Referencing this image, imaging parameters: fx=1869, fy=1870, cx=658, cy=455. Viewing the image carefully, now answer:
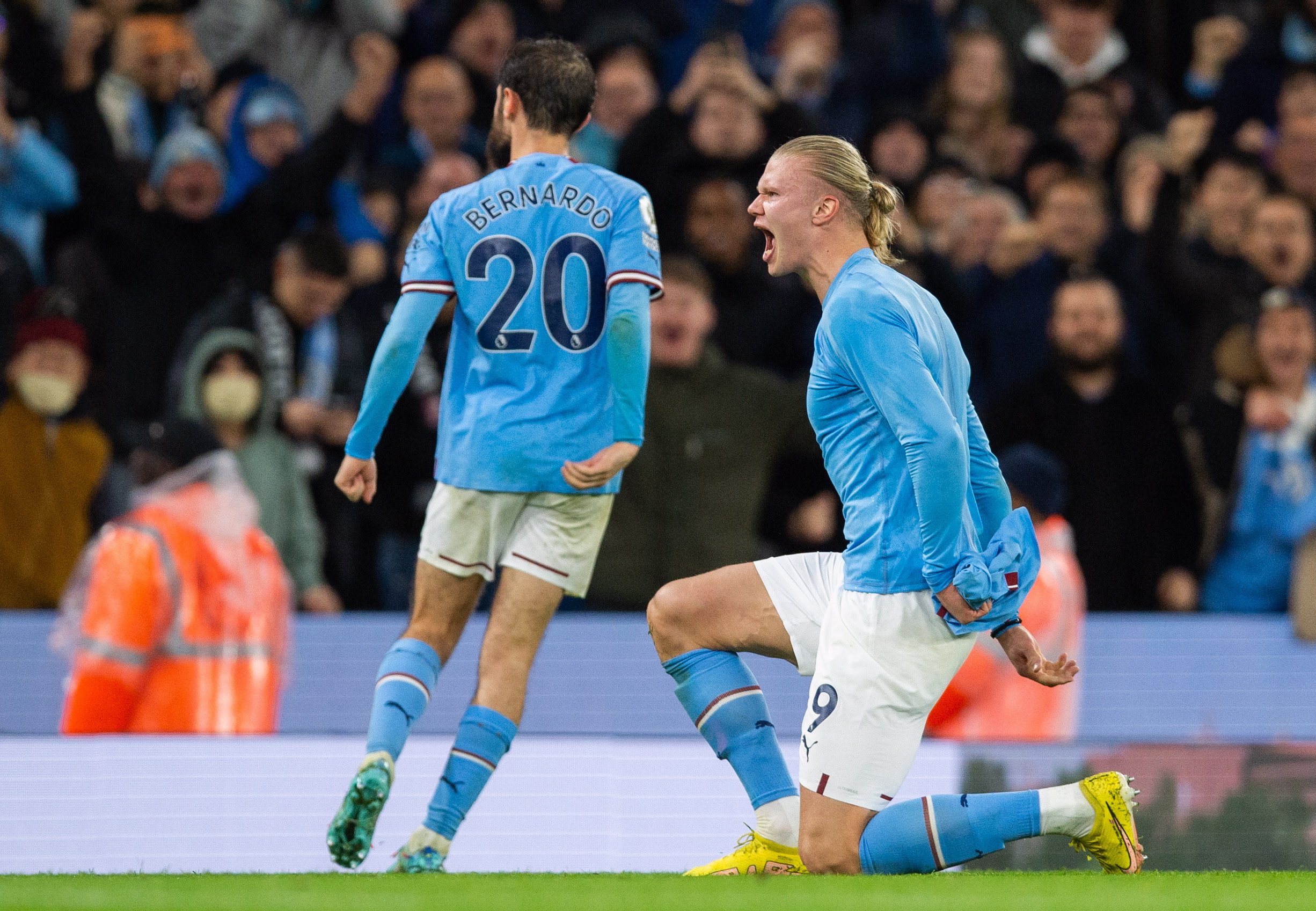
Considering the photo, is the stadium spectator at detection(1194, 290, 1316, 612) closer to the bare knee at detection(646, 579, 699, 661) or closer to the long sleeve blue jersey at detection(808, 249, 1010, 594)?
the long sleeve blue jersey at detection(808, 249, 1010, 594)

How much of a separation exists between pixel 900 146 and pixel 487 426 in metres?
6.16

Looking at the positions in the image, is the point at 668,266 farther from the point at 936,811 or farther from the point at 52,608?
the point at 936,811

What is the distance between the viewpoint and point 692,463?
8.93 metres

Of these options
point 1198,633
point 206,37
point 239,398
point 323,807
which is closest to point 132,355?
point 239,398

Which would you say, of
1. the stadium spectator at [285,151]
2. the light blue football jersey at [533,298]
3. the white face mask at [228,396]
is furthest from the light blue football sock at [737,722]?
the stadium spectator at [285,151]

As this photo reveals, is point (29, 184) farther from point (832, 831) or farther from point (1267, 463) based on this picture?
point (832, 831)

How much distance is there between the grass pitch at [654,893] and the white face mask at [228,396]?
4312 mm

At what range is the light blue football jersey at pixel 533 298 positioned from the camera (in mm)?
5555

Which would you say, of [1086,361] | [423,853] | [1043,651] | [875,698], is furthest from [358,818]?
[1086,361]

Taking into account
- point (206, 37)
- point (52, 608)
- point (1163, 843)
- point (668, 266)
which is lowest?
point (52, 608)

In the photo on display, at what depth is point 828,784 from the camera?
15.5ft

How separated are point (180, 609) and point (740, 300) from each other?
12.9 feet

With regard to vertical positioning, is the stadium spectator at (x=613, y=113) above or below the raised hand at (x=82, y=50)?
below

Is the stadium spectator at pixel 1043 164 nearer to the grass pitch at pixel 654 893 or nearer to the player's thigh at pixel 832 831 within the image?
the grass pitch at pixel 654 893
